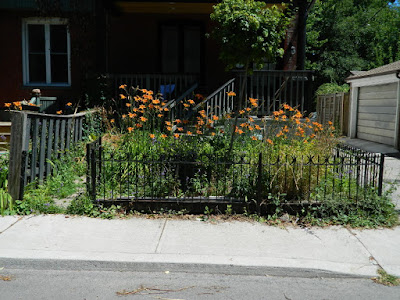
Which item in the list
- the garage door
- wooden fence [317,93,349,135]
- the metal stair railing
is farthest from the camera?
wooden fence [317,93,349,135]

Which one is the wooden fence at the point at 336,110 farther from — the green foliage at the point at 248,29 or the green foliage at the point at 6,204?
the green foliage at the point at 6,204

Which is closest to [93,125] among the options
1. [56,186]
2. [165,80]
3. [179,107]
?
[179,107]

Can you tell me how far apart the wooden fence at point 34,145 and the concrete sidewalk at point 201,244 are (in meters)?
0.70

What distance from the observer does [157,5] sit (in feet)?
39.2

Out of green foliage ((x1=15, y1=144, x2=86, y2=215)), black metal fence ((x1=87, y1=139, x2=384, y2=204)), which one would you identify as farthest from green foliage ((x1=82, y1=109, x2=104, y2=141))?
black metal fence ((x1=87, y1=139, x2=384, y2=204))

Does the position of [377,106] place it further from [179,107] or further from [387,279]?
[387,279]

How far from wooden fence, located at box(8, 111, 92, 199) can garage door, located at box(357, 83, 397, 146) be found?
9.61 meters

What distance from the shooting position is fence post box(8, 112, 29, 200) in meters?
5.71

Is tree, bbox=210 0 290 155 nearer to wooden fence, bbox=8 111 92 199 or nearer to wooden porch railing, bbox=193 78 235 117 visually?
wooden fence, bbox=8 111 92 199

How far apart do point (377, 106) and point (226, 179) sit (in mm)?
9691

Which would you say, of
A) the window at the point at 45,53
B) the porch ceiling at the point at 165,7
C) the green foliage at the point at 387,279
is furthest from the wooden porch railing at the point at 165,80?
the green foliage at the point at 387,279

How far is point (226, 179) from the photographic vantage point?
19.7ft

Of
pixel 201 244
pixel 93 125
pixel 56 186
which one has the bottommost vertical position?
pixel 201 244

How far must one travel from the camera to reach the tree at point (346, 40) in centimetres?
3081
